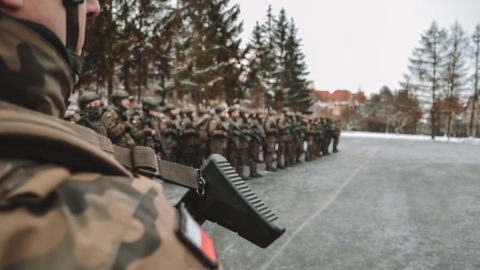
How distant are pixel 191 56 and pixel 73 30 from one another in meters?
22.2

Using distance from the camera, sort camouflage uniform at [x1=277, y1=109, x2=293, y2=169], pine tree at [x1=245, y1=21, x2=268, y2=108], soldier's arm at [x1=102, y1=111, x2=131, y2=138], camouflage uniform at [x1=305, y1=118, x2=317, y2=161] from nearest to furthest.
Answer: soldier's arm at [x1=102, y1=111, x2=131, y2=138]
camouflage uniform at [x1=277, y1=109, x2=293, y2=169]
camouflage uniform at [x1=305, y1=118, x2=317, y2=161]
pine tree at [x1=245, y1=21, x2=268, y2=108]

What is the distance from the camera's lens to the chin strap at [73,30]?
95 centimetres

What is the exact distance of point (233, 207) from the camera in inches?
51.1

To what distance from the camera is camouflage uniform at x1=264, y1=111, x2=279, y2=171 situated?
1236cm

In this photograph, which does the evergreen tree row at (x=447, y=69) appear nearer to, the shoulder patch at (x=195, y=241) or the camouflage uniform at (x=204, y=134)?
the camouflage uniform at (x=204, y=134)

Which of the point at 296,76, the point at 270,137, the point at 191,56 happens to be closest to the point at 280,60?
the point at 296,76

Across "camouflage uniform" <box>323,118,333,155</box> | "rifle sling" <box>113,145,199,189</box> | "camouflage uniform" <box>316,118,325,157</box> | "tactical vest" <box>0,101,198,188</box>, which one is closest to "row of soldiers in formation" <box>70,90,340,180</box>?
"camouflage uniform" <box>316,118,325,157</box>

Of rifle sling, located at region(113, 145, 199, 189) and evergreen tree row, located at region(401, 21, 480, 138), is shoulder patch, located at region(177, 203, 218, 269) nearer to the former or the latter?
rifle sling, located at region(113, 145, 199, 189)

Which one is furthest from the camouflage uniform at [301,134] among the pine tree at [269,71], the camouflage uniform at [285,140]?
the pine tree at [269,71]

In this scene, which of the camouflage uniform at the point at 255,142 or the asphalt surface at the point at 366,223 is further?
the camouflage uniform at the point at 255,142

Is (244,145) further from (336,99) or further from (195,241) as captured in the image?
(336,99)

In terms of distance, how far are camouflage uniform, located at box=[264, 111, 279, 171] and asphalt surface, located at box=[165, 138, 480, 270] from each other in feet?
4.41

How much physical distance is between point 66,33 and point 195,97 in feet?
74.0

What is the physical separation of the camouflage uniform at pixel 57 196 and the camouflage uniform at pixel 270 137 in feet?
37.9
